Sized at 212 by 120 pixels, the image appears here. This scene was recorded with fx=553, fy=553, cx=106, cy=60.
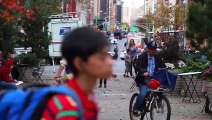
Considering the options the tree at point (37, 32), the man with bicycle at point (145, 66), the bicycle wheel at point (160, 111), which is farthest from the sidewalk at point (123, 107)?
the tree at point (37, 32)

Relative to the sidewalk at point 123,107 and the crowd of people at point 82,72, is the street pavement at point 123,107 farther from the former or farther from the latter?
the crowd of people at point 82,72

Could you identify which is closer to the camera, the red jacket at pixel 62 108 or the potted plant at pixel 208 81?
the red jacket at pixel 62 108

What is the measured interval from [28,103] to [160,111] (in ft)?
25.3

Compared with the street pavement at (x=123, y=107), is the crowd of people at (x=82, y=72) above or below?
above

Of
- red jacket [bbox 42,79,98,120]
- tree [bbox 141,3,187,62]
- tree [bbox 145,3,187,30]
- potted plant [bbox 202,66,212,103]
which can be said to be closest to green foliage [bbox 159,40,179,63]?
tree [bbox 141,3,187,62]

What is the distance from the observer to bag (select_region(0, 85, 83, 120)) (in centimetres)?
270

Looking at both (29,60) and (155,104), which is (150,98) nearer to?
(155,104)

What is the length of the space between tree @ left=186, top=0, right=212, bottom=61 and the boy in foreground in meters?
7.77

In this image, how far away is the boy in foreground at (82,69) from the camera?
2.65 metres

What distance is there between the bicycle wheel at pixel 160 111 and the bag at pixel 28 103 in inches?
293

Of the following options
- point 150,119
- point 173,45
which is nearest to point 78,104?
point 150,119

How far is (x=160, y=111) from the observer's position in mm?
10281

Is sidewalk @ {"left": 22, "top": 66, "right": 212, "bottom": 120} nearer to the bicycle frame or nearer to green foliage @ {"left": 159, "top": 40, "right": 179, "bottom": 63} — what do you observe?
the bicycle frame

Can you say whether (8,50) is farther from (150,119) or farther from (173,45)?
(150,119)
